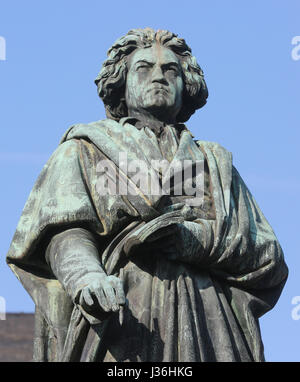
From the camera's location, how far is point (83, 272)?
1298cm

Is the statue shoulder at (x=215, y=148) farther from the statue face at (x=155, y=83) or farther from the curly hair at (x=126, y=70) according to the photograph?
the curly hair at (x=126, y=70)

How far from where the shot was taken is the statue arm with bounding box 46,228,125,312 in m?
12.6

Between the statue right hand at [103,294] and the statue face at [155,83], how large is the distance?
2.35 metres

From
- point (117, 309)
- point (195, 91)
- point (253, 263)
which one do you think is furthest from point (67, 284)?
point (195, 91)

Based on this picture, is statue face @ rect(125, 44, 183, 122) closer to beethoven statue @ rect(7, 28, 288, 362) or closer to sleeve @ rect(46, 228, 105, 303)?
beethoven statue @ rect(7, 28, 288, 362)

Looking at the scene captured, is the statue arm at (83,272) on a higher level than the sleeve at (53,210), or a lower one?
lower

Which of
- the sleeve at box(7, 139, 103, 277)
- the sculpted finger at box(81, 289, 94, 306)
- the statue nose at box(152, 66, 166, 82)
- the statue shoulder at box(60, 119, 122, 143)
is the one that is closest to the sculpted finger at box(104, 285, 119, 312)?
the sculpted finger at box(81, 289, 94, 306)

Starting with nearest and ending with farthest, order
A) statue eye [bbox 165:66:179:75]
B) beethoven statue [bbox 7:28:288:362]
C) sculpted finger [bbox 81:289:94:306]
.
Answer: sculpted finger [bbox 81:289:94:306], beethoven statue [bbox 7:28:288:362], statue eye [bbox 165:66:179:75]

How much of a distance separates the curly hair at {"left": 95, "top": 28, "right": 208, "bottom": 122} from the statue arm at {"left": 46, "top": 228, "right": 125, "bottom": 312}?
1838mm

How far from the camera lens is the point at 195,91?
14.8 metres

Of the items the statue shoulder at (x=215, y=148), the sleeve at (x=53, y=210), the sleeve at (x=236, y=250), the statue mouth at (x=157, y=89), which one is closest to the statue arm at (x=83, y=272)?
the sleeve at (x=53, y=210)

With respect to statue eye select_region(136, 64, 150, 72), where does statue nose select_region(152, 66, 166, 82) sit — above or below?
below

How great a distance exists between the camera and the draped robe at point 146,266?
13023 mm

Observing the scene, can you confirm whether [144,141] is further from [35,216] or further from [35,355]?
[35,355]
